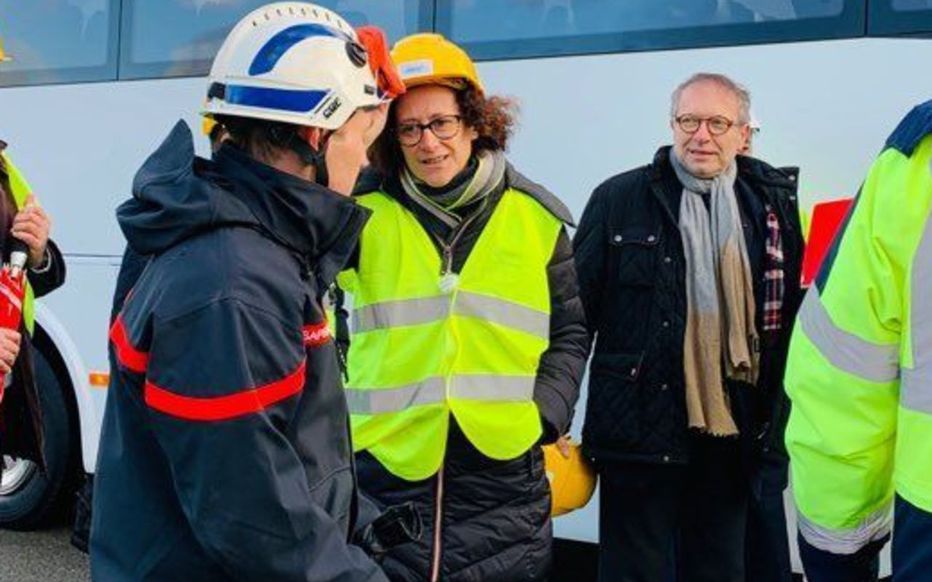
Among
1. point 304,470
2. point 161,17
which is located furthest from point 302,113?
point 161,17

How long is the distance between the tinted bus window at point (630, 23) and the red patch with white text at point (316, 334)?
→ 9.10ft

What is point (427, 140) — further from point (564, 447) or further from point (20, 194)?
point (20, 194)

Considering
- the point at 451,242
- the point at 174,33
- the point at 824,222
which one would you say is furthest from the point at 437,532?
the point at 174,33

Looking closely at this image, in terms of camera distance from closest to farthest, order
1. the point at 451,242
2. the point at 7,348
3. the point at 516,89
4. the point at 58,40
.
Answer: the point at 451,242 < the point at 7,348 < the point at 516,89 < the point at 58,40

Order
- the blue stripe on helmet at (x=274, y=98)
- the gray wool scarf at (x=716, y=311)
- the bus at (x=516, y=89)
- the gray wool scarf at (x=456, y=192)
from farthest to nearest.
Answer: the bus at (x=516, y=89) → the gray wool scarf at (x=716, y=311) → the gray wool scarf at (x=456, y=192) → the blue stripe on helmet at (x=274, y=98)

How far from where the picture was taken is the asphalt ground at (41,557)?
16.8 feet

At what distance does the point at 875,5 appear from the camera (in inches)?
150

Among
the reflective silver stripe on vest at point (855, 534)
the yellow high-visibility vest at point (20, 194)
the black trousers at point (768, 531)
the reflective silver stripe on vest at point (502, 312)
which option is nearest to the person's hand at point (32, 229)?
the yellow high-visibility vest at point (20, 194)

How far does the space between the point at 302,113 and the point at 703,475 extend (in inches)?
83.0

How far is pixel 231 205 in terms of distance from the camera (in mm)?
1597

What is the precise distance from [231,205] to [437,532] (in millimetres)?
1151

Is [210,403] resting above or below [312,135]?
below

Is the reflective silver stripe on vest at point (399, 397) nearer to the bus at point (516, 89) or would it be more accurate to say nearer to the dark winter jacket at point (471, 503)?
the dark winter jacket at point (471, 503)

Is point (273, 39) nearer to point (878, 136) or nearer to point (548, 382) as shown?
point (548, 382)
